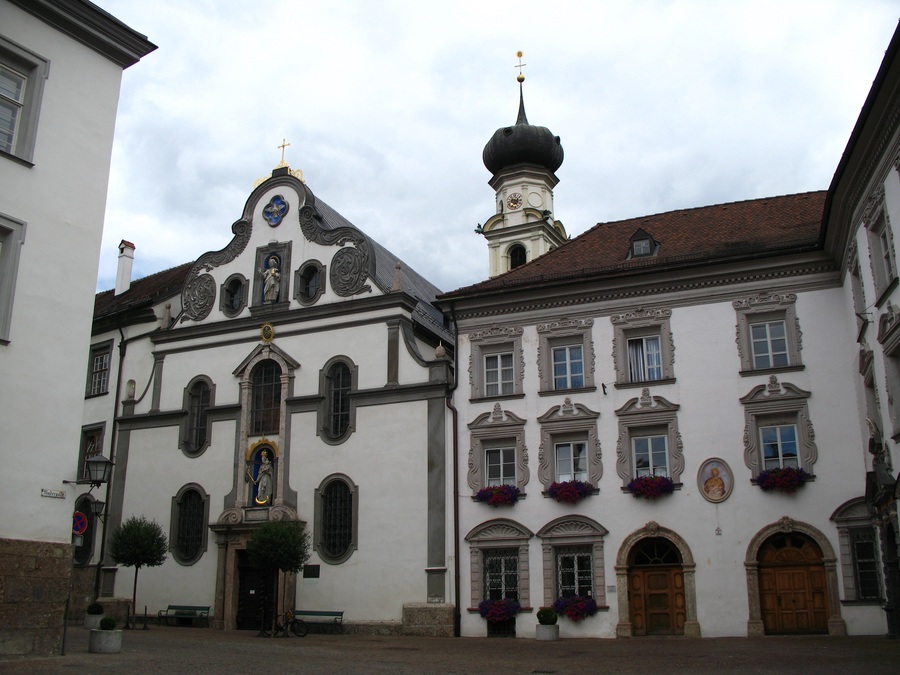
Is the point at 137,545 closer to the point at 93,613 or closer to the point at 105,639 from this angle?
the point at 93,613

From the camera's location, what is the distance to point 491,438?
27922 mm

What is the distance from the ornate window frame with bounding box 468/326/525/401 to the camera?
92.7 feet

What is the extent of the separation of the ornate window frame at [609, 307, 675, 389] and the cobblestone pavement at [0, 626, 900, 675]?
7.00m


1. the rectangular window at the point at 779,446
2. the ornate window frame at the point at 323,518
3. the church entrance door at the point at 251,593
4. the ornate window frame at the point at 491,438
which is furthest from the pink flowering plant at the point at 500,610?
the rectangular window at the point at 779,446

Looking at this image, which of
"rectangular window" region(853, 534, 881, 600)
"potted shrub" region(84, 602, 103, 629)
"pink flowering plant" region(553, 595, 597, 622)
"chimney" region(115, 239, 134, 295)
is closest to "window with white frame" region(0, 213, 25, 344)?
"potted shrub" region(84, 602, 103, 629)

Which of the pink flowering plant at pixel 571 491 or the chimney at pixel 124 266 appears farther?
the chimney at pixel 124 266

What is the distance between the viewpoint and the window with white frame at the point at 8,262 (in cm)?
1566

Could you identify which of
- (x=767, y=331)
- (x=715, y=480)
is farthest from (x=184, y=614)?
(x=767, y=331)

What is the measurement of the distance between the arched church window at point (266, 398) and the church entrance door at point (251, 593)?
4.11 metres

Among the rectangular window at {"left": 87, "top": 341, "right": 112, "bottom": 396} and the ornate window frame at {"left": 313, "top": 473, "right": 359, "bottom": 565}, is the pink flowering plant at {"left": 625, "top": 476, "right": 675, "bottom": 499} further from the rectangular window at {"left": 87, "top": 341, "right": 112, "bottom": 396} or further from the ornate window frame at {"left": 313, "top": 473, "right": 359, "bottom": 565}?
the rectangular window at {"left": 87, "top": 341, "right": 112, "bottom": 396}

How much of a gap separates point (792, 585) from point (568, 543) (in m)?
5.82

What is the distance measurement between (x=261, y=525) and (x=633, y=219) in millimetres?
15365

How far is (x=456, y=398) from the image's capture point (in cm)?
2872

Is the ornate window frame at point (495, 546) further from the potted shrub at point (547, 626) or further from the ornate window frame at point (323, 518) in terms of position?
the ornate window frame at point (323, 518)
